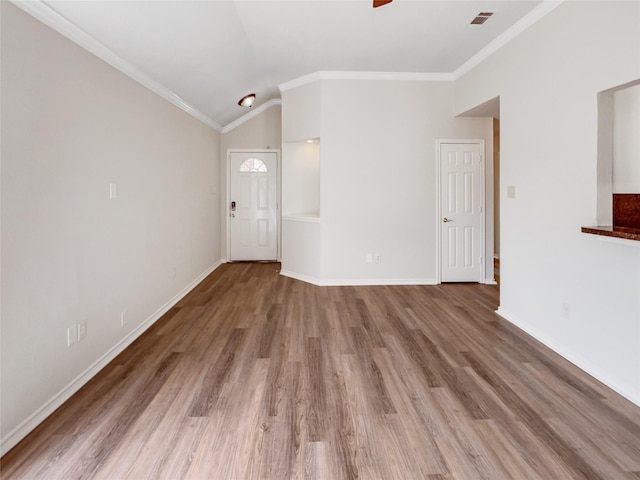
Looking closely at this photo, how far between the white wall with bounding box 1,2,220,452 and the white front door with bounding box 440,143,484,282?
11.9 feet

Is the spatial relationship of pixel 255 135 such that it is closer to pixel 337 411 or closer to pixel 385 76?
pixel 385 76

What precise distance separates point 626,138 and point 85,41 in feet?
12.4

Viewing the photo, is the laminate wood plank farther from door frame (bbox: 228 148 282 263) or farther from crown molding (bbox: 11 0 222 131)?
door frame (bbox: 228 148 282 263)

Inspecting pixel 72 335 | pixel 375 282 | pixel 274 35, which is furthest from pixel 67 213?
pixel 375 282

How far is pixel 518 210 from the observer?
356 cm

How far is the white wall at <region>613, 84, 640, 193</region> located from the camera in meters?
2.60

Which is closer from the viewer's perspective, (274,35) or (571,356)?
(571,356)

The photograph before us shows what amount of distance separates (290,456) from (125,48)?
3038 millimetres

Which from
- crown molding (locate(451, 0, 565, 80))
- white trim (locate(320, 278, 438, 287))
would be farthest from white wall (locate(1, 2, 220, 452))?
crown molding (locate(451, 0, 565, 80))

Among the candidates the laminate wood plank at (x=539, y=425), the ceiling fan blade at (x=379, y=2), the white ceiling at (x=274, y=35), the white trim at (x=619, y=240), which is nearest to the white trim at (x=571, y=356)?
the laminate wood plank at (x=539, y=425)

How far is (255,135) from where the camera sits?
686 cm

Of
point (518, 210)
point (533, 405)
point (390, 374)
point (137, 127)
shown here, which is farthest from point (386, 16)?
point (533, 405)

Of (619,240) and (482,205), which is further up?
(482,205)

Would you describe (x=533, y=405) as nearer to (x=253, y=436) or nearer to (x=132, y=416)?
(x=253, y=436)
